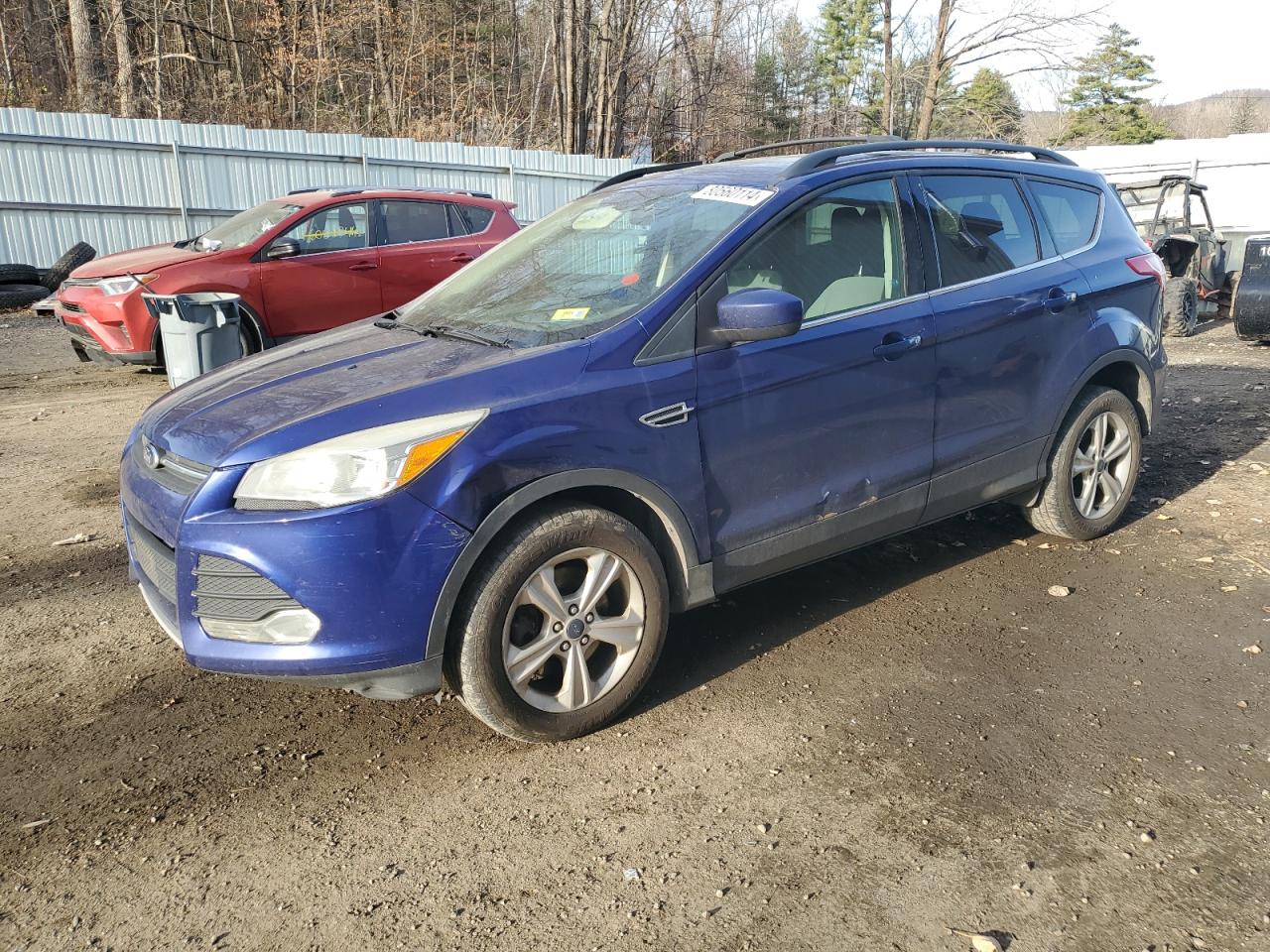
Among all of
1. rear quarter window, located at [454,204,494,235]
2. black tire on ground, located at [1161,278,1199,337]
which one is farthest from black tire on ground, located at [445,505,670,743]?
black tire on ground, located at [1161,278,1199,337]

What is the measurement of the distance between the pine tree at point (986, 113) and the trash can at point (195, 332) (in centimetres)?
2180

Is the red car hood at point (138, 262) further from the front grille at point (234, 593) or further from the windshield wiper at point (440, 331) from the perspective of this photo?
the front grille at point (234, 593)

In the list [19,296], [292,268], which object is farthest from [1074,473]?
[19,296]

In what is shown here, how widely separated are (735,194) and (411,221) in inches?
268

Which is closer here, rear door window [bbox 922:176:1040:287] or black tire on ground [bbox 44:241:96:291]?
rear door window [bbox 922:176:1040:287]

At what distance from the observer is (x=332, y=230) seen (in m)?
9.34

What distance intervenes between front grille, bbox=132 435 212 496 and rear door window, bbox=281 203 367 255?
6278 millimetres

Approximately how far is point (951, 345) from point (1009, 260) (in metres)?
0.66

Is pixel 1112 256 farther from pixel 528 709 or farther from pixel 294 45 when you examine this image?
pixel 294 45

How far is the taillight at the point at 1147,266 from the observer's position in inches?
192

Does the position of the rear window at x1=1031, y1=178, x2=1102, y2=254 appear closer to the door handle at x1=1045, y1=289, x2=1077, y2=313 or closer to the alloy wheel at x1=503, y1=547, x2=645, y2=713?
the door handle at x1=1045, y1=289, x2=1077, y2=313

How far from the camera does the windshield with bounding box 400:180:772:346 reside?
11.2 ft

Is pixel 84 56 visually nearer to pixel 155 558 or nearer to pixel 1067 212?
pixel 155 558

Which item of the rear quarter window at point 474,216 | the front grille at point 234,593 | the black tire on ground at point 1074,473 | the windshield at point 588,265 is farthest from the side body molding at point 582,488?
the rear quarter window at point 474,216
